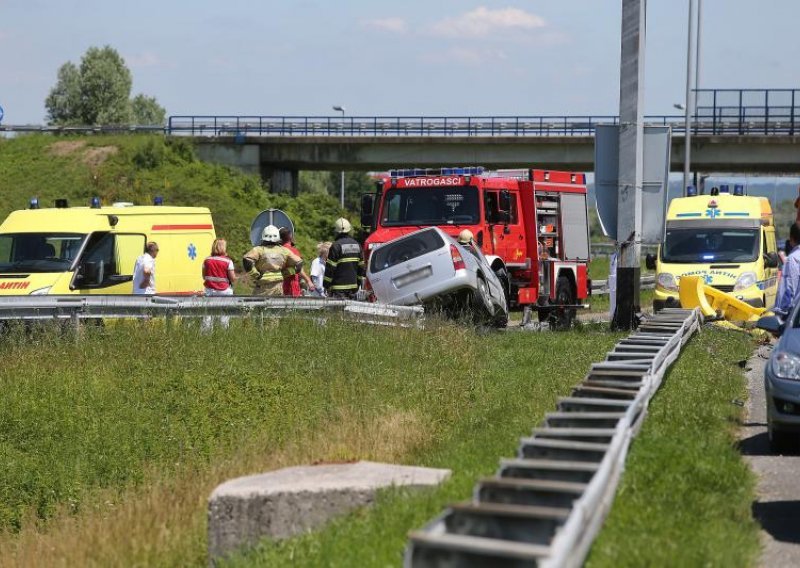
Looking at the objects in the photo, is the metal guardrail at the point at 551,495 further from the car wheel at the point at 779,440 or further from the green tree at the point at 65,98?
the green tree at the point at 65,98

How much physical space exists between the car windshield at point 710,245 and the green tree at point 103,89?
264 ft

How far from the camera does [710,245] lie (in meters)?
26.0

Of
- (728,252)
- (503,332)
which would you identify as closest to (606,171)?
(503,332)

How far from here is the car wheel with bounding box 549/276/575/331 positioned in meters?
25.6

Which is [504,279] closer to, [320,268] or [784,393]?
[320,268]

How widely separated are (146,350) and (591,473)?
10.8 m

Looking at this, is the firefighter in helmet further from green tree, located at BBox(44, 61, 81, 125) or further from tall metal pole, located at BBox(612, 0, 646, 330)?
green tree, located at BBox(44, 61, 81, 125)

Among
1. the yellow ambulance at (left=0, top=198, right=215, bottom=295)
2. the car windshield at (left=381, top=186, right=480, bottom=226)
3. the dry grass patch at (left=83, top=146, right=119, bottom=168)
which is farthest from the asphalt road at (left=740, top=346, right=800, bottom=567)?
the dry grass patch at (left=83, top=146, right=119, bottom=168)

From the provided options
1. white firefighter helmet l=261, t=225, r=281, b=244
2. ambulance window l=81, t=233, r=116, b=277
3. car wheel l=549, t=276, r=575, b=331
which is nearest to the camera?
white firefighter helmet l=261, t=225, r=281, b=244

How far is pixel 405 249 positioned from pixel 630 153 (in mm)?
3739

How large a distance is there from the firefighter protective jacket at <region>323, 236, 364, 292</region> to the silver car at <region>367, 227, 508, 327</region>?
0.27 metres

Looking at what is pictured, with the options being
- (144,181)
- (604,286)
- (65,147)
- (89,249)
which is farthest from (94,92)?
(89,249)

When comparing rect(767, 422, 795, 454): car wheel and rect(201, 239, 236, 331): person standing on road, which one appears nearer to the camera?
rect(767, 422, 795, 454): car wheel

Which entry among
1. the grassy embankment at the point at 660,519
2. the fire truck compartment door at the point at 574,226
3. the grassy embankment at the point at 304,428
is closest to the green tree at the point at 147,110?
the fire truck compartment door at the point at 574,226
